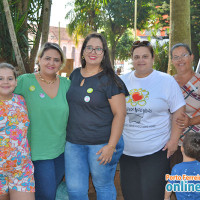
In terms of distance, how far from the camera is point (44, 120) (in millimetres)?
→ 2709

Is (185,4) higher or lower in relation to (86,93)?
higher

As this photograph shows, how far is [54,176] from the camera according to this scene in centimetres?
280

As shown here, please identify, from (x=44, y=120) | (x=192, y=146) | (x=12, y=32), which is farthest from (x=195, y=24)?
(x=44, y=120)

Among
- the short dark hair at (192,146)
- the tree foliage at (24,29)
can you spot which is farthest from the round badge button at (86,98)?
the tree foliage at (24,29)

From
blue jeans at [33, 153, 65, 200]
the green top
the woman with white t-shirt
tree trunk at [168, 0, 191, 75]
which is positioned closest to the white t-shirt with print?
the woman with white t-shirt

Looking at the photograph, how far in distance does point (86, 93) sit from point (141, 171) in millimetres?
1060

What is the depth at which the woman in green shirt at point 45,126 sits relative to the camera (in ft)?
8.88

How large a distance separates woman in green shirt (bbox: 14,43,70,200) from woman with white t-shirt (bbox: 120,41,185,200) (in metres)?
0.71

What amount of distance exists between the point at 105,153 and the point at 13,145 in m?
0.88

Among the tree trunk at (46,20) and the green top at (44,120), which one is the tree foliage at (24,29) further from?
the green top at (44,120)

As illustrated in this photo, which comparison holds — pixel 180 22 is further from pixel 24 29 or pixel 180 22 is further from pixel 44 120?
pixel 44 120

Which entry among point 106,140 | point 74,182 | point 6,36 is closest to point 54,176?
point 74,182

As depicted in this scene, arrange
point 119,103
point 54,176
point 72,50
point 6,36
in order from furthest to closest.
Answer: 1. point 72,50
2. point 6,36
3. point 54,176
4. point 119,103

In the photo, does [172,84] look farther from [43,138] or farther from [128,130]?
[43,138]
